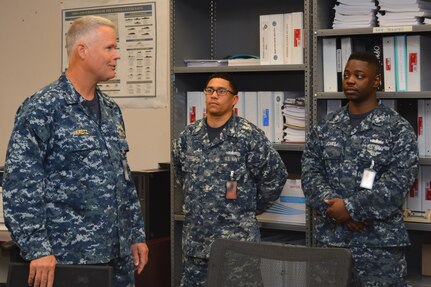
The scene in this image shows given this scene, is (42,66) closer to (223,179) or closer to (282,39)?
(282,39)

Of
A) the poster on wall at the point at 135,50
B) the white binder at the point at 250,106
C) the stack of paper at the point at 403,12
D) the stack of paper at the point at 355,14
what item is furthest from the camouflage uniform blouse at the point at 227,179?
the poster on wall at the point at 135,50

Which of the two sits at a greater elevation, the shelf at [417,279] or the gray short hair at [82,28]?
the gray short hair at [82,28]

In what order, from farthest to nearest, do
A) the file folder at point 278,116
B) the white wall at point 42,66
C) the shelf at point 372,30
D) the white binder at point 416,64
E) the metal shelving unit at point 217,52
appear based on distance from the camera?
the white wall at point 42,66 → the metal shelving unit at point 217,52 → the file folder at point 278,116 → the white binder at point 416,64 → the shelf at point 372,30

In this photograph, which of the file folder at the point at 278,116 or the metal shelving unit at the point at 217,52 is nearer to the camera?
the file folder at the point at 278,116

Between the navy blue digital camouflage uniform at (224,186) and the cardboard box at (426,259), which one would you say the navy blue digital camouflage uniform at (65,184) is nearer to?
the navy blue digital camouflage uniform at (224,186)

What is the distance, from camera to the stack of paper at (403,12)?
342 centimetres

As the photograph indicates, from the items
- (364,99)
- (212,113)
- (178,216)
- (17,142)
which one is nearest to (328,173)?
(364,99)

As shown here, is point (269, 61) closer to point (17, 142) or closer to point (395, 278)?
point (395, 278)

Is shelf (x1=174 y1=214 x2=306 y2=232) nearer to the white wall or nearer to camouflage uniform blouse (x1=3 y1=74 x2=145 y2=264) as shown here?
the white wall

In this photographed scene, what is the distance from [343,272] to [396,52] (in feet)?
6.39

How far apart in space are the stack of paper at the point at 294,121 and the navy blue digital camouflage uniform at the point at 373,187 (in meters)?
0.40

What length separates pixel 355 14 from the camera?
3574 mm

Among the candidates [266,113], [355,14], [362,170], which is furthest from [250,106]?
[362,170]

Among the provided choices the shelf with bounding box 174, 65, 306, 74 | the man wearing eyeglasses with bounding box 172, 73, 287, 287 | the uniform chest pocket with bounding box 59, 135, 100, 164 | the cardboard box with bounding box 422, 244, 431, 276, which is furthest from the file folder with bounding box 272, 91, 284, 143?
the uniform chest pocket with bounding box 59, 135, 100, 164
